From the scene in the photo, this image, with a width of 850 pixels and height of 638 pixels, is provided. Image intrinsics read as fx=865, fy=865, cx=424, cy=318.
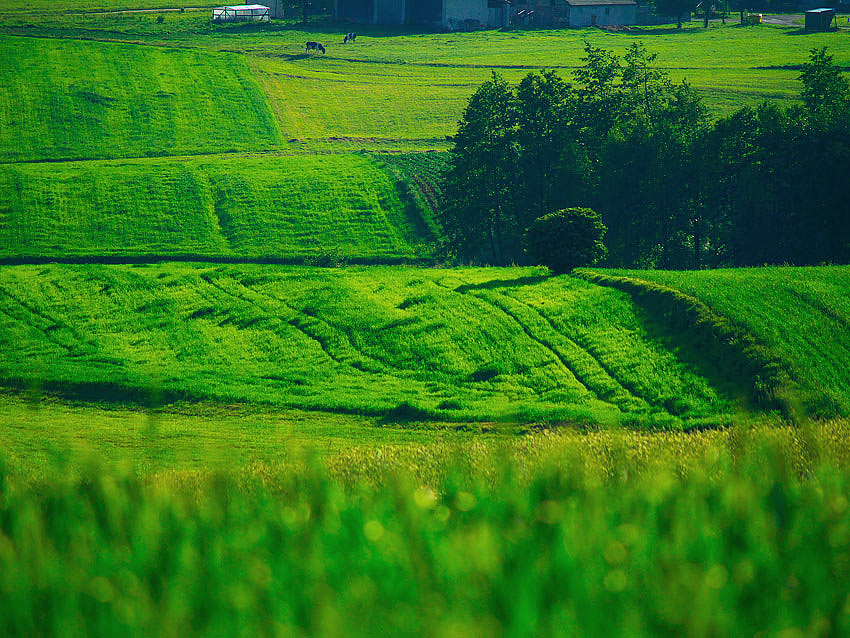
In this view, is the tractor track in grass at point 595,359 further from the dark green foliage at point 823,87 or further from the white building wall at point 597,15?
the white building wall at point 597,15

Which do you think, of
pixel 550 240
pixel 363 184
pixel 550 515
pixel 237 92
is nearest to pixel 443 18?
pixel 237 92

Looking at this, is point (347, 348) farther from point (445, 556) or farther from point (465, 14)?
point (465, 14)

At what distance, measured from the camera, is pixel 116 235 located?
1951 inches

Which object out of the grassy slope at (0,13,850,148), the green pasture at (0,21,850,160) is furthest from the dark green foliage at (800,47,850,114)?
the grassy slope at (0,13,850,148)

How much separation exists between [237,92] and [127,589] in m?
75.1

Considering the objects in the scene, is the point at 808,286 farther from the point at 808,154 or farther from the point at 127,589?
the point at 127,589

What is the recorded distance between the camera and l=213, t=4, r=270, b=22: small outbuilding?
103 m

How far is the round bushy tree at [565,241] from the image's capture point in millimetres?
37375

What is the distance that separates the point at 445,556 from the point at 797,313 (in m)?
27.0

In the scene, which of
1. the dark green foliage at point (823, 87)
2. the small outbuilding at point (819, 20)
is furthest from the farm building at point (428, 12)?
the dark green foliage at point (823, 87)

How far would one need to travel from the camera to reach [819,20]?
298 feet

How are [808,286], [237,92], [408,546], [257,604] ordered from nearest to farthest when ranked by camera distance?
1. [257,604]
2. [408,546]
3. [808,286]
4. [237,92]

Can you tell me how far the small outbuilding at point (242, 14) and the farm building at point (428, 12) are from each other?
10.9 meters

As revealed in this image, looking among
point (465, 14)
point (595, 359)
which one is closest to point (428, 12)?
point (465, 14)
